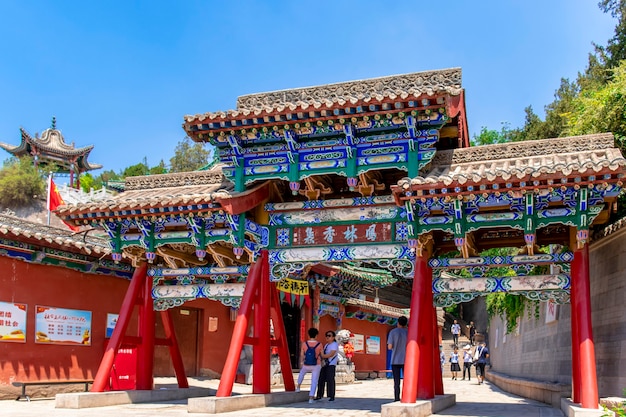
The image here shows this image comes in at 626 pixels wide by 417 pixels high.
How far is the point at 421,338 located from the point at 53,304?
7525 millimetres

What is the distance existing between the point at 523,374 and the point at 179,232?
39.4 ft

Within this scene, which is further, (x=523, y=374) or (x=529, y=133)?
(x=529, y=133)

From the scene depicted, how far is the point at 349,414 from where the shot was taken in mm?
10438

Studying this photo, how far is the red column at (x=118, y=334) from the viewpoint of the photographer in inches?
458

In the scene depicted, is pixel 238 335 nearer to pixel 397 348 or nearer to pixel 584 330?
pixel 397 348

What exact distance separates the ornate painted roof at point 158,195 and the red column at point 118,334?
4.83 feet

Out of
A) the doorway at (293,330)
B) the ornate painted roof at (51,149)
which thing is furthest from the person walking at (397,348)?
the ornate painted roof at (51,149)

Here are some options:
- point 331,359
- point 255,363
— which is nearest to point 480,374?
point 331,359

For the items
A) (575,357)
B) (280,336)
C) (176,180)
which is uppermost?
(176,180)

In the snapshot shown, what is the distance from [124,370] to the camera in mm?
13445

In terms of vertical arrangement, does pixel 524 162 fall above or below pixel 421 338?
above

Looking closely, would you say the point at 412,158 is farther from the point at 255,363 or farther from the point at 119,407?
the point at 119,407

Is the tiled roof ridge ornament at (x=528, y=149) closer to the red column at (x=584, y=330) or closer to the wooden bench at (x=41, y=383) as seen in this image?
the red column at (x=584, y=330)

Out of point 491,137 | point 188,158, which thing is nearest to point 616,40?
point 491,137
